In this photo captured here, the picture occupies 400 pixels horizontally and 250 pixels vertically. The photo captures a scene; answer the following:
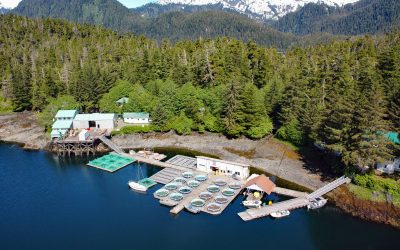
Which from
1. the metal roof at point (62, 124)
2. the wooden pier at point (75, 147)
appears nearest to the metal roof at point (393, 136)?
the wooden pier at point (75, 147)

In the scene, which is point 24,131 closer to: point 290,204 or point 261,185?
point 261,185

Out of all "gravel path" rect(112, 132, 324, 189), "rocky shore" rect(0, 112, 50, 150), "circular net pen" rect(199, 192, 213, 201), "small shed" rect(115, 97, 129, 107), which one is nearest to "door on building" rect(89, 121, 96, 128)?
"gravel path" rect(112, 132, 324, 189)

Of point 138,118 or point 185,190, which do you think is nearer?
point 185,190

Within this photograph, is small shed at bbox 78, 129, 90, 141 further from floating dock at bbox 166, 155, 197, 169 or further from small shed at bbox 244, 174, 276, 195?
small shed at bbox 244, 174, 276, 195

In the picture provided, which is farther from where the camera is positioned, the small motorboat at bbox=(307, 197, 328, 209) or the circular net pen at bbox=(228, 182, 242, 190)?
the circular net pen at bbox=(228, 182, 242, 190)

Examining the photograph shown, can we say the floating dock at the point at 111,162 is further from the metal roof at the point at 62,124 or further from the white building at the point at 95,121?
the metal roof at the point at 62,124

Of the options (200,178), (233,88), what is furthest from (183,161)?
(233,88)
